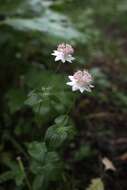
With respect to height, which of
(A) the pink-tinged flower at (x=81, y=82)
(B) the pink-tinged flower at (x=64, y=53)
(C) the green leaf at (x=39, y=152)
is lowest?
(C) the green leaf at (x=39, y=152)

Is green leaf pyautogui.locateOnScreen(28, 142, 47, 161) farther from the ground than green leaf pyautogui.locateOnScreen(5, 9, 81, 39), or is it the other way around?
green leaf pyautogui.locateOnScreen(5, 9, 81, 39)

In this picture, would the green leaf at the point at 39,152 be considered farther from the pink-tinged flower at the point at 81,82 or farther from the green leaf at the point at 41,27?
the green leaf at the point at 41,27

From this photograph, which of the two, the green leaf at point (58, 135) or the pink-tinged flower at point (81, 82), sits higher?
the pink-tinged flower at point (81, 82)

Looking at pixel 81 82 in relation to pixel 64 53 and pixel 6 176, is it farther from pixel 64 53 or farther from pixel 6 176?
pixel 6 176

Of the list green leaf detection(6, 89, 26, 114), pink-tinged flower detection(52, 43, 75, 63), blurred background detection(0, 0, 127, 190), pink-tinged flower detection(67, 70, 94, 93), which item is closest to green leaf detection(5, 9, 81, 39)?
blurred background detection(0, 0, 127, 190)

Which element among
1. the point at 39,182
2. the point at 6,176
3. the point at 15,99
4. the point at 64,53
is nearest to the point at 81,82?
the point at 64,53

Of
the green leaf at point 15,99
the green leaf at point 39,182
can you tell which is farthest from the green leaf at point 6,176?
the green leaf at point 15,99

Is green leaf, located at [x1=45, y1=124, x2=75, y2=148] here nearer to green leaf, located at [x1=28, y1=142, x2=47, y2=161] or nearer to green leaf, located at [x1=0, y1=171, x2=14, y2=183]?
green leaf, located at [x1=28, y1=142, x2=47, y2=161]

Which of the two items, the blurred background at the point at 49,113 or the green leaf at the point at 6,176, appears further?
the green leaf at the point at 6,176
